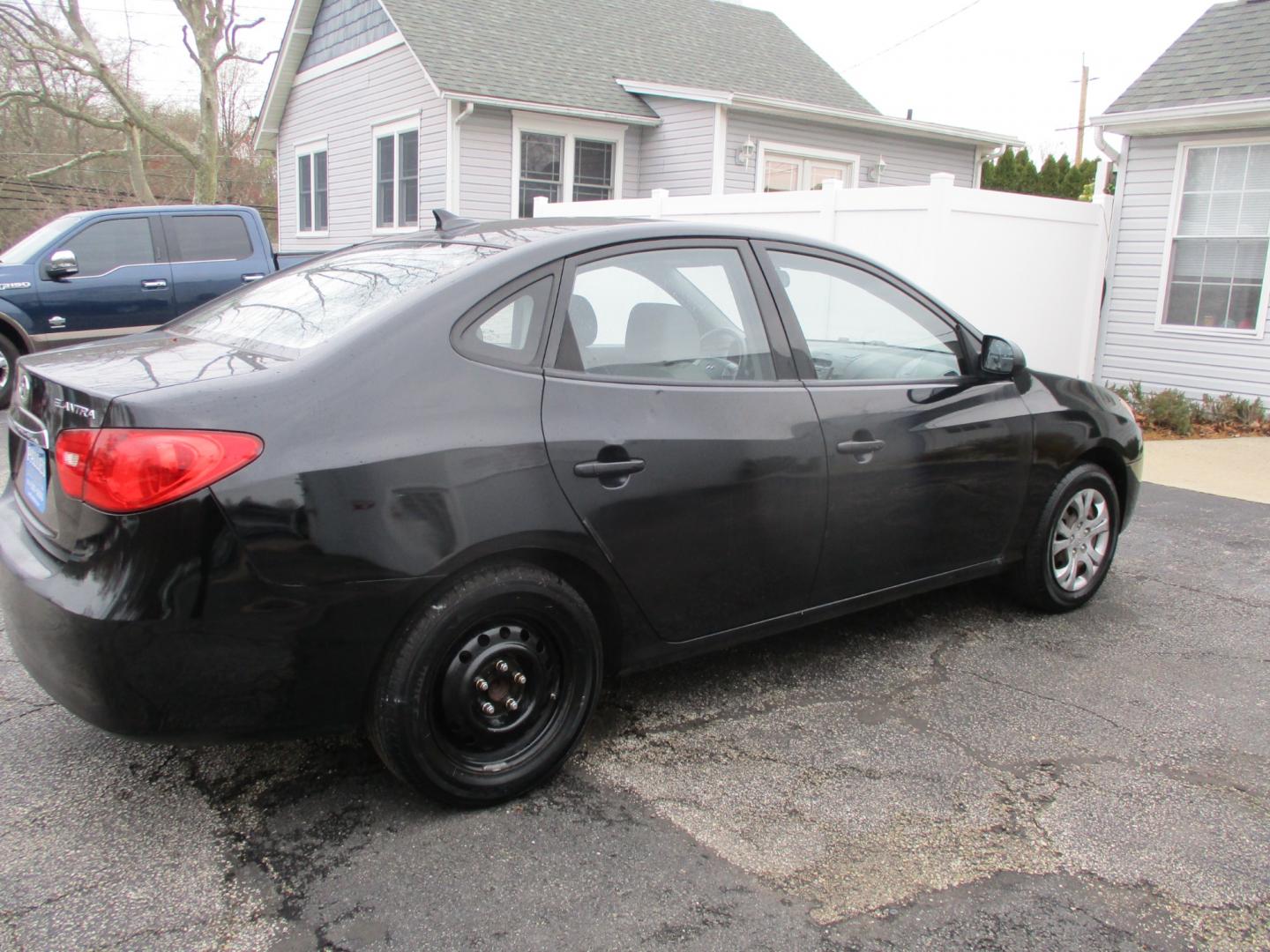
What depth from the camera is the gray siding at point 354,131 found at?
16019 millimetres

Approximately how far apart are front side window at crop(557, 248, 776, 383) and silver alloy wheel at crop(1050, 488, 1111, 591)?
6.01 ft

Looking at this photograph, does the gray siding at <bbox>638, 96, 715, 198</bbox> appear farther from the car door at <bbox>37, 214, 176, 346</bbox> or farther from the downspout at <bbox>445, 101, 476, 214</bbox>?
the car door at <bbox>37, 214, 176, 346</bbox>

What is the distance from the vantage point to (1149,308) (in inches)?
433

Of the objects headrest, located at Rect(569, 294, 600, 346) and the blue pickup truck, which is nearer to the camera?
headrest, located at Rect(569, 294, 600, 346)

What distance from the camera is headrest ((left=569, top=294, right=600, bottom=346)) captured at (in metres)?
3.07

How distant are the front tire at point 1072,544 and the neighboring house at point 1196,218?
22.6ft

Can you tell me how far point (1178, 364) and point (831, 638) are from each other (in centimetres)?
836

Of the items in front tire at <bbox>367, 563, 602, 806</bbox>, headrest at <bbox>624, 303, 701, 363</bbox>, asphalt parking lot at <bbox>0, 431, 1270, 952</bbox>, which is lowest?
asphalt parking lot at <bbox>0, 431, 1270, 952</bbox>

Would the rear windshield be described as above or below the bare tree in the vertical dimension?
below

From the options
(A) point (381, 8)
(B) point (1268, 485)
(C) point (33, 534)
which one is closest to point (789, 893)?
(C) point (33, 534)

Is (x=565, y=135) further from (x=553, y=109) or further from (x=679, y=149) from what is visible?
(x=679, y=149)

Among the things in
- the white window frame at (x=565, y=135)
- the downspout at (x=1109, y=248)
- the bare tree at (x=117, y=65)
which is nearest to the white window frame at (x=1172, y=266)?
the downspout at (x=1109, y=248)

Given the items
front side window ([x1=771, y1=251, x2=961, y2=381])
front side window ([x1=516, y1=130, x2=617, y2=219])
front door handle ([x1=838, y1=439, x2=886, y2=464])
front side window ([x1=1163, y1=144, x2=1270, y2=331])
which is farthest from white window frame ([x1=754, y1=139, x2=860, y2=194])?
front door handle ([x1=838, y1=439, x2=886, y2=464])

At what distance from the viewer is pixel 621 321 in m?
3.26
